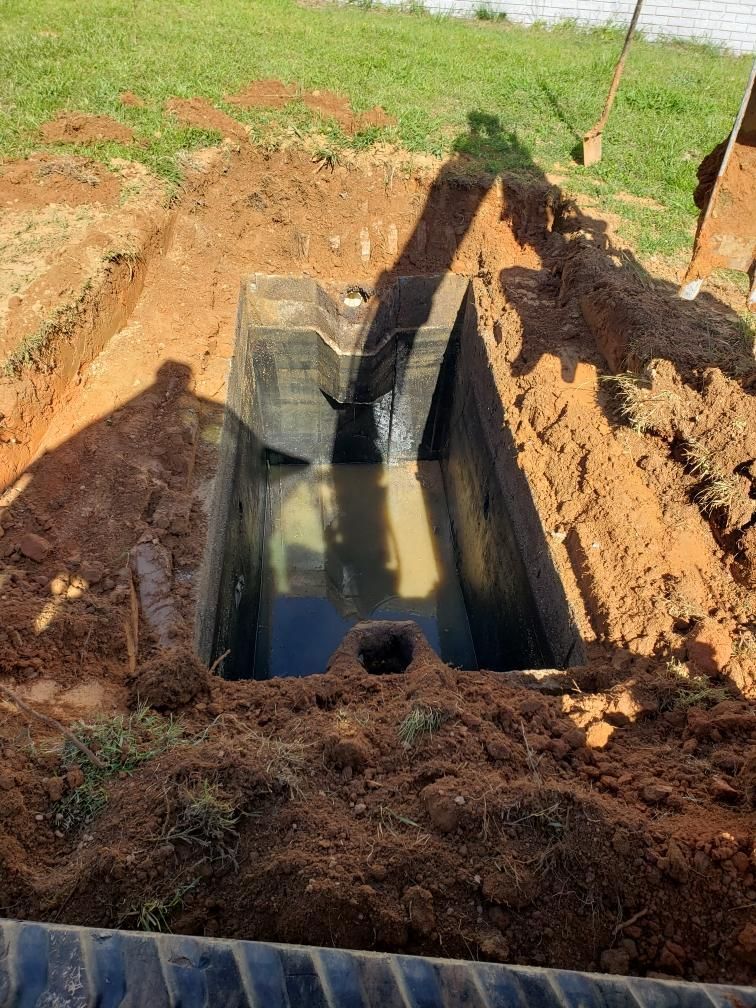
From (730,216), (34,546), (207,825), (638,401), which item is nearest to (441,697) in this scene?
(207,825)

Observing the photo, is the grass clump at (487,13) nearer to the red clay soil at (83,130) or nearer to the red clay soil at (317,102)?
the red clay soil at (317,102)

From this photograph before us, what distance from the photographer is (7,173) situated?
6820 mm

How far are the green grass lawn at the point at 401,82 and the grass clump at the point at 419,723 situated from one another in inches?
252

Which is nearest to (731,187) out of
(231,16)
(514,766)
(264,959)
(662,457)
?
(662,457)

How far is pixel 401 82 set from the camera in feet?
30.7

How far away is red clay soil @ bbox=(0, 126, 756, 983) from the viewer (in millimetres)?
2121

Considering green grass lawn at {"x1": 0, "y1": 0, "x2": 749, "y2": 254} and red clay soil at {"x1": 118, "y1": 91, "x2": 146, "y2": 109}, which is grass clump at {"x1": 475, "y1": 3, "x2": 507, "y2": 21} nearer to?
green grass lawn at {"x1": 0, "y1": 0, "x2": 749, "y2": 254}

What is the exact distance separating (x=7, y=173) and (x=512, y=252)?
232 inches

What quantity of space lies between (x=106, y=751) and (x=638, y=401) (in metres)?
4.32

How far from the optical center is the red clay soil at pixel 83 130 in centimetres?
743

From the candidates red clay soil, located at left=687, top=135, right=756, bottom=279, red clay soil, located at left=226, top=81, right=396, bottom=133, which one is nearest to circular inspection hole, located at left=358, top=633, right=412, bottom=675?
red clay soil, located at left=687, top=135, right=756, bottom=279

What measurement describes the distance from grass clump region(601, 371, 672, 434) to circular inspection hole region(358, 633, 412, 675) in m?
2.46

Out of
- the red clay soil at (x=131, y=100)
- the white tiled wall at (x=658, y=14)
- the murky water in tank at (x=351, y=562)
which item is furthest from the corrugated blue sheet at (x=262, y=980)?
the white tiled wall at (x=658, y=14)

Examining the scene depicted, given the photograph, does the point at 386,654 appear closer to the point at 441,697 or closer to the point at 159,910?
the point at 441,697
